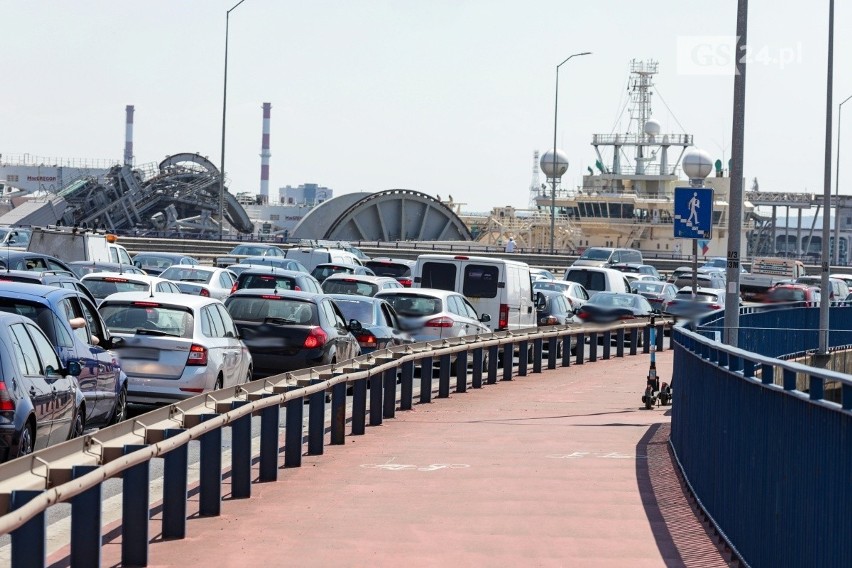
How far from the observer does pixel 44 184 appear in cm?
15025

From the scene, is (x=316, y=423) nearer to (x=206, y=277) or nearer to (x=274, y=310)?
(x=274, y=310)

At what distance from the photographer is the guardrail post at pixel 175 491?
9148 millimetres

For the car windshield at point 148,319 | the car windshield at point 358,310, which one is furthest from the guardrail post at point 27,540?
the car windshield at point 358,310

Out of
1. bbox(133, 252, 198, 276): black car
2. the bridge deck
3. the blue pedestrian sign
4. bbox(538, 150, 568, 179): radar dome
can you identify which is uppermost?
bbox(538, 150, 568, 179): radar dome

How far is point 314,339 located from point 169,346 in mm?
Answer: 3107

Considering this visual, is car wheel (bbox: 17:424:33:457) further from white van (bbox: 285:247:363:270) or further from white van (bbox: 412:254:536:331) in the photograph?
white van (bbox: 285:247:363:270)

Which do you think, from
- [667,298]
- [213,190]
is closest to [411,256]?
[213,190]

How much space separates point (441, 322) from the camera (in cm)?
2380

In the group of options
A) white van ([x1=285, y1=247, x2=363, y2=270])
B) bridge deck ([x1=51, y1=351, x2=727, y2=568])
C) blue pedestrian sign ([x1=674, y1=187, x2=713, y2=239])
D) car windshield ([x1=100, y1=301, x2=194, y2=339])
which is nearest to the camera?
bridge deck ([x1=51, y1=351, x2=727, y2=568])

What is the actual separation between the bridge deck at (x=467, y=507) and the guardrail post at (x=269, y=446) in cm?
13

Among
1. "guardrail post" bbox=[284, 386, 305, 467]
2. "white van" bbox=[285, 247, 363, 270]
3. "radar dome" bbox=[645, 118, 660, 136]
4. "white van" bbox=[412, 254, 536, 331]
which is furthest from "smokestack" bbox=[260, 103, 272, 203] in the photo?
"guardrail post" bbox=[284, 386, 305, 467]

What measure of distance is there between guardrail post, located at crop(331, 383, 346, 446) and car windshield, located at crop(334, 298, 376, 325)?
295 inches

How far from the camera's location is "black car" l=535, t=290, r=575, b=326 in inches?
1298

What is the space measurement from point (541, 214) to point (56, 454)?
316 feet
